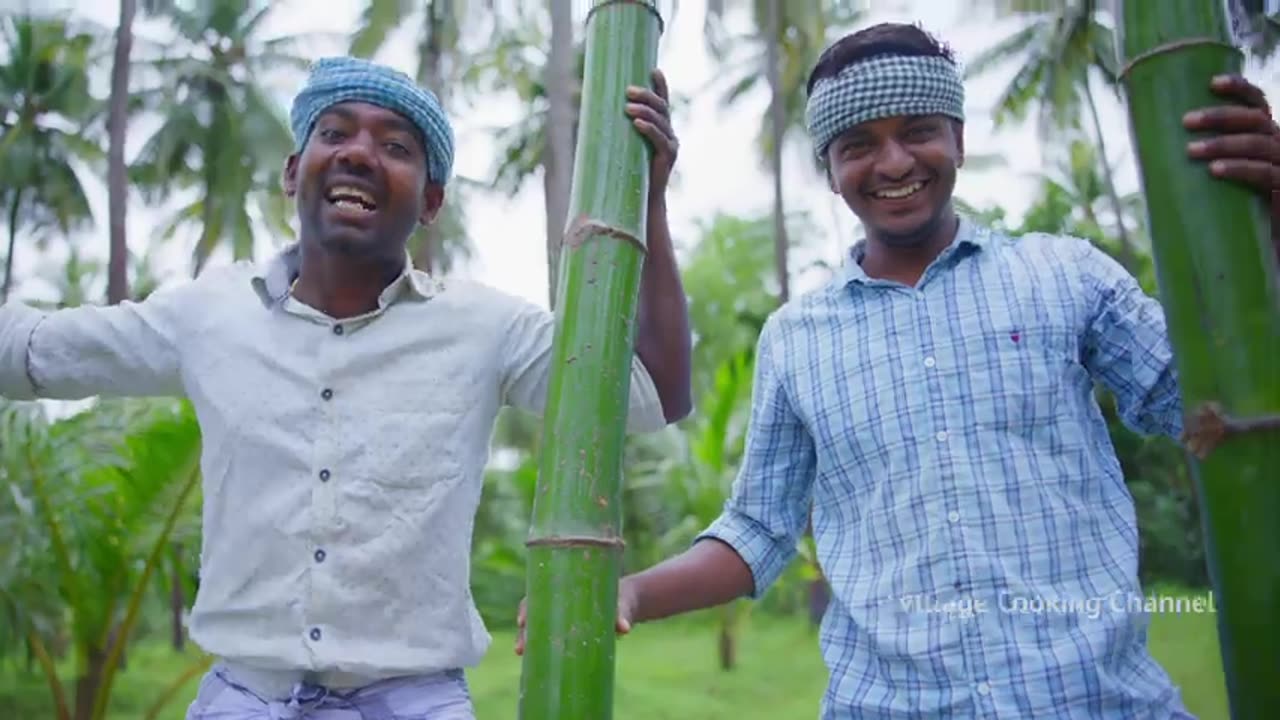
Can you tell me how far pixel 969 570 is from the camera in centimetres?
151

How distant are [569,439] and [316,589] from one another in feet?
2.43

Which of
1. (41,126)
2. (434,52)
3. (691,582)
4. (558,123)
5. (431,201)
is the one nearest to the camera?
(691,582)

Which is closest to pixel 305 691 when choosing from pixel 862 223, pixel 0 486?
pixel 862 223

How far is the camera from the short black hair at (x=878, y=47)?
5.48 feet

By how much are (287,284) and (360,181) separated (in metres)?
0.25

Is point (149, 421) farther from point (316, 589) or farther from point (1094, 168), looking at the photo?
point (1094, 168)

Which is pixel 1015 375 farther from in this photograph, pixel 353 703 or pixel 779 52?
pixel 779 52

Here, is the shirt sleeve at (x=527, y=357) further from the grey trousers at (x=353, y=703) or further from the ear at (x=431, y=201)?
the grey trousers at (x=353, y=703)

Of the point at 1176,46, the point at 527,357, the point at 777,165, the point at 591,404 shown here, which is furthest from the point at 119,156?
the point at 1176,46

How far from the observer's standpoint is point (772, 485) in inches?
69.6

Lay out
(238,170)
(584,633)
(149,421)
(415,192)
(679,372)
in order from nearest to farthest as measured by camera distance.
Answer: (584,633) → (679,372) → (415,192) → (149,421) → (238,170)

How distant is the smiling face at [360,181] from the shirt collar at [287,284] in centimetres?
6

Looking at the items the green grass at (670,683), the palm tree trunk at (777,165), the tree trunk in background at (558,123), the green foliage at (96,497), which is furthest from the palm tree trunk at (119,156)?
the palm tree trunk at (777,165)

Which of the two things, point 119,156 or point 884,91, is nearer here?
point 884,91
